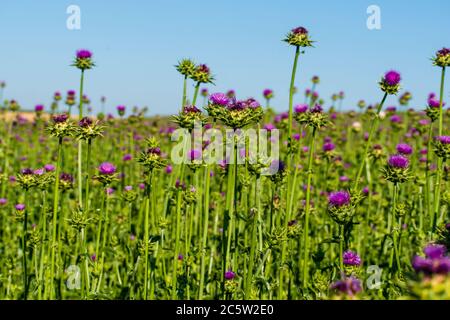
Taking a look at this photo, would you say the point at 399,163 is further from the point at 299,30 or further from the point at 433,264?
the point at 433,264

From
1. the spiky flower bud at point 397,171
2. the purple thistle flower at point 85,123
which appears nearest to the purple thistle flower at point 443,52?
the spiky flower bud at point 397,171

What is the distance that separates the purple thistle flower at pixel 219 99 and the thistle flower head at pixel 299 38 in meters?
0.96

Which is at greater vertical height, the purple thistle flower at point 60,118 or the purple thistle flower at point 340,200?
the purple thistle flower at point 60,118

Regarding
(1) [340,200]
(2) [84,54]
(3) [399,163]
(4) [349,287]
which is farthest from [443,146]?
(2) [84,54]

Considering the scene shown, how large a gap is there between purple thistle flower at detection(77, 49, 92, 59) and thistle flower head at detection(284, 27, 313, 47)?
2388 millimetres

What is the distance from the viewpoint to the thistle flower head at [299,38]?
4488mm

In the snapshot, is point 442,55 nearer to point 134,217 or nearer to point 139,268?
point 139,268

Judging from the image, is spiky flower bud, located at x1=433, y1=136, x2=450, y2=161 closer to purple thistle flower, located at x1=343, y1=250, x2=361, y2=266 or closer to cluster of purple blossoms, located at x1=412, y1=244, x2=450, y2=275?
purple thistle flower, located at x1=343, y1=250, x2=361, y2=266

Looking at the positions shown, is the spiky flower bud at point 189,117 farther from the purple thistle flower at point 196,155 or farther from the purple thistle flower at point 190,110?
the purple thistle flower at point 196,155

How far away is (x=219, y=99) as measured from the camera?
4.07m

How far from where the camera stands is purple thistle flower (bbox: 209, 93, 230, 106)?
4.04 m

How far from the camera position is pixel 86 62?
5.43m
